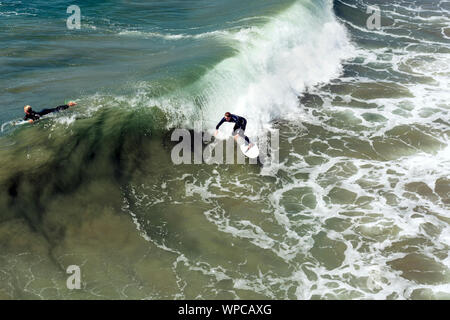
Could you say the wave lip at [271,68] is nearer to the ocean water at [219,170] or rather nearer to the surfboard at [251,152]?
the ocean water at [219,170]

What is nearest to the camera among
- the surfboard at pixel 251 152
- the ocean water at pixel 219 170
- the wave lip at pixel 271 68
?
the ocean water at pixel 219 170

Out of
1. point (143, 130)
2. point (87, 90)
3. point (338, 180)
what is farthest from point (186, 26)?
point (338, 180)

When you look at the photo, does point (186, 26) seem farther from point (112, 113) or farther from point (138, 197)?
point (138, 197)
